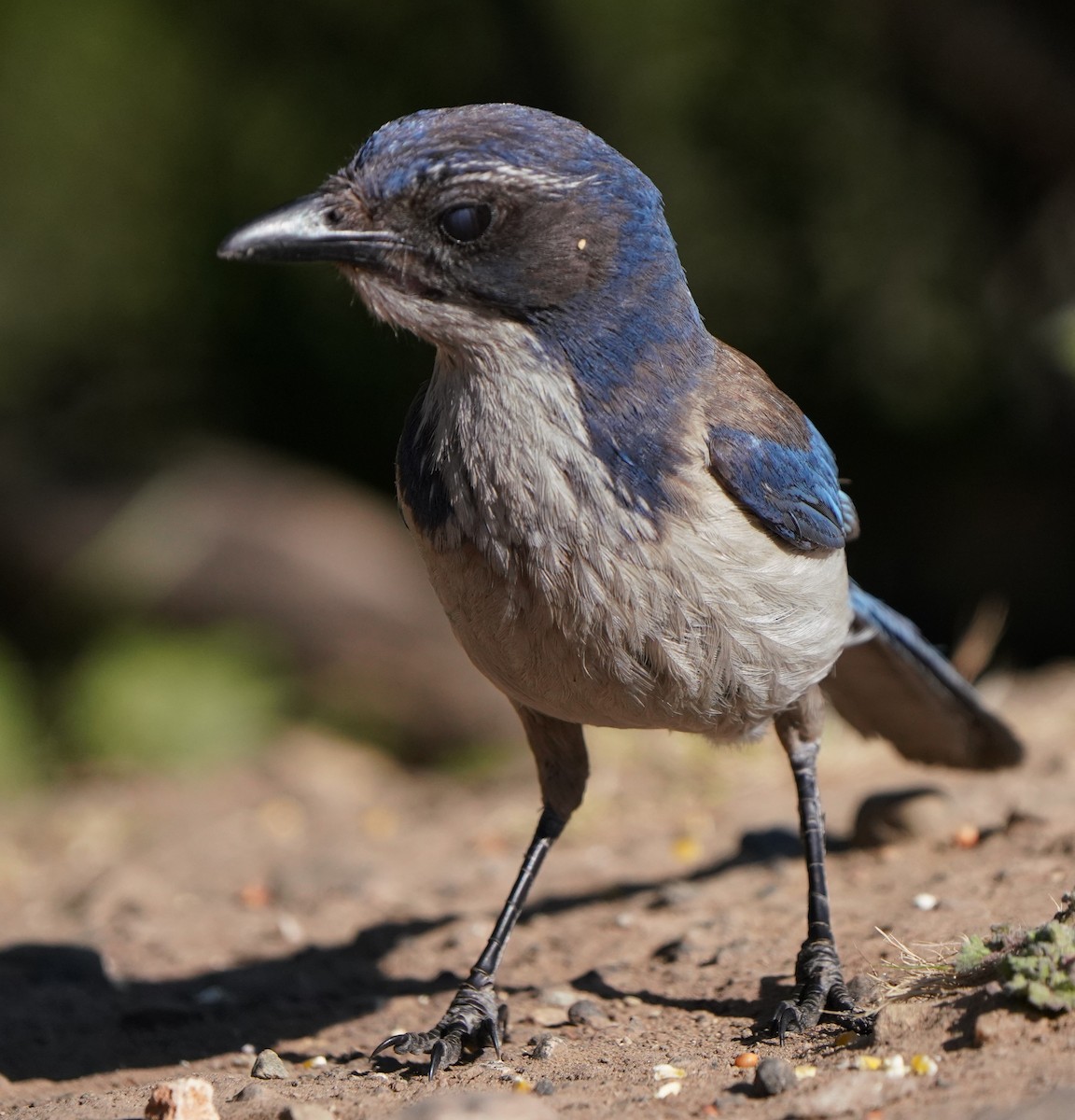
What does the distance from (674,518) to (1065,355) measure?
4.18m

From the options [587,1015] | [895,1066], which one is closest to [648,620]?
[895,1066]

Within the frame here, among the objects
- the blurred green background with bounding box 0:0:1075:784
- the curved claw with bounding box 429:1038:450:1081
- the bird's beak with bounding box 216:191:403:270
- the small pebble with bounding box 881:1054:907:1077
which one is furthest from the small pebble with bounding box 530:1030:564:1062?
the blurred green background with bounding box 0:0:1075:784

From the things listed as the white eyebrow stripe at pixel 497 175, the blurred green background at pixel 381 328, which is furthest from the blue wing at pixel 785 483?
the blurred green background at pixel 381 328

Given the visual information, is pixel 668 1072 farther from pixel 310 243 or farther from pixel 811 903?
pixel 310 243

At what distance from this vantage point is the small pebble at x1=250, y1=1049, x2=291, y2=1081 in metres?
4.02

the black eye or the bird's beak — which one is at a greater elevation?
the black eye

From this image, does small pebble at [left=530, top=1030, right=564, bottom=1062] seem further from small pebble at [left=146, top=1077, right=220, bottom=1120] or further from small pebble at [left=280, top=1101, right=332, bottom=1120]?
small pebble at [left=146, top=1077, right=220, bottom=1120]

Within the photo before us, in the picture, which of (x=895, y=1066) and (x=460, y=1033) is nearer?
(x=895, y=1066)

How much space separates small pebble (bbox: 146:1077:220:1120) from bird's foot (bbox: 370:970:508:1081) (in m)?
0.69

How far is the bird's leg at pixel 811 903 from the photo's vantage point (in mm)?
3957

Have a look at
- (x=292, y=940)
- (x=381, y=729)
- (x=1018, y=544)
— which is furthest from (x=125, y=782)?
(x=1018, y=544)

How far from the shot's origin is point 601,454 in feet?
12.5

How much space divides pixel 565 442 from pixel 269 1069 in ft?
6.01

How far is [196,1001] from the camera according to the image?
5082 millimetres
